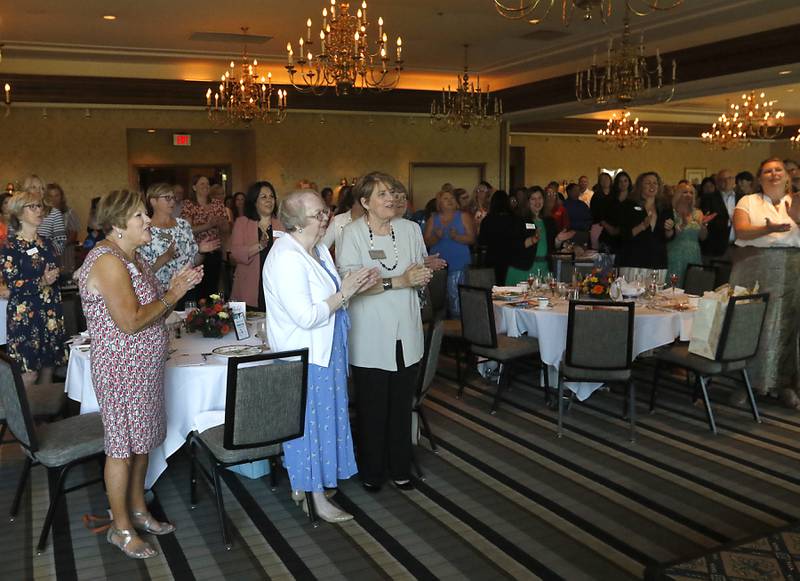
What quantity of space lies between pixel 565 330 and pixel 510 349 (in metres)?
0.47

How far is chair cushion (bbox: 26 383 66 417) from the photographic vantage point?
14.8 ft

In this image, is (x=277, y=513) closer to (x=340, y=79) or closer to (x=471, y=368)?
(x=471, y=368)

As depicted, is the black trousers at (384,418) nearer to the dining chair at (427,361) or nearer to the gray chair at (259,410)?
the dining chair at (427,361)

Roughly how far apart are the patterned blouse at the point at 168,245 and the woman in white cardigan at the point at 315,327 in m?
1.97

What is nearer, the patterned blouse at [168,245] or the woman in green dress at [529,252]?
the patterned blouse at [168,245]

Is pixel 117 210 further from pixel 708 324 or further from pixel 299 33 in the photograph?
pixel 299 33

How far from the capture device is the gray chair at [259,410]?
3562mm

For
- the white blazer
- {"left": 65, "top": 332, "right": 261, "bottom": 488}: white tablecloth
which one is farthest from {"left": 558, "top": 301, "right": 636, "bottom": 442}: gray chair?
{"left": 65, "top": 332, "right": 261, "bottom": 488}: white tablecloth

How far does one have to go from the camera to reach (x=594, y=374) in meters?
5.33

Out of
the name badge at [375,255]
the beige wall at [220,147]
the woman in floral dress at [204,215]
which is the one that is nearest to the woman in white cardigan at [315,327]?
the name badge at [375,255]

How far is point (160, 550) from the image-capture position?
3.72 meters

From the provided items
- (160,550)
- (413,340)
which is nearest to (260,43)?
(413,340)

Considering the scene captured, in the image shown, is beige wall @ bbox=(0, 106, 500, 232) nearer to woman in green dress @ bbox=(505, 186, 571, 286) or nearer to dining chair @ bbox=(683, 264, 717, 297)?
woman in green dress @ bbox=(505, 186, 571, 286)

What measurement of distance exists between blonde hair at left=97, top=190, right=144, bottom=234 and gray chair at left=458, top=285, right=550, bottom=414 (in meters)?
3.10
